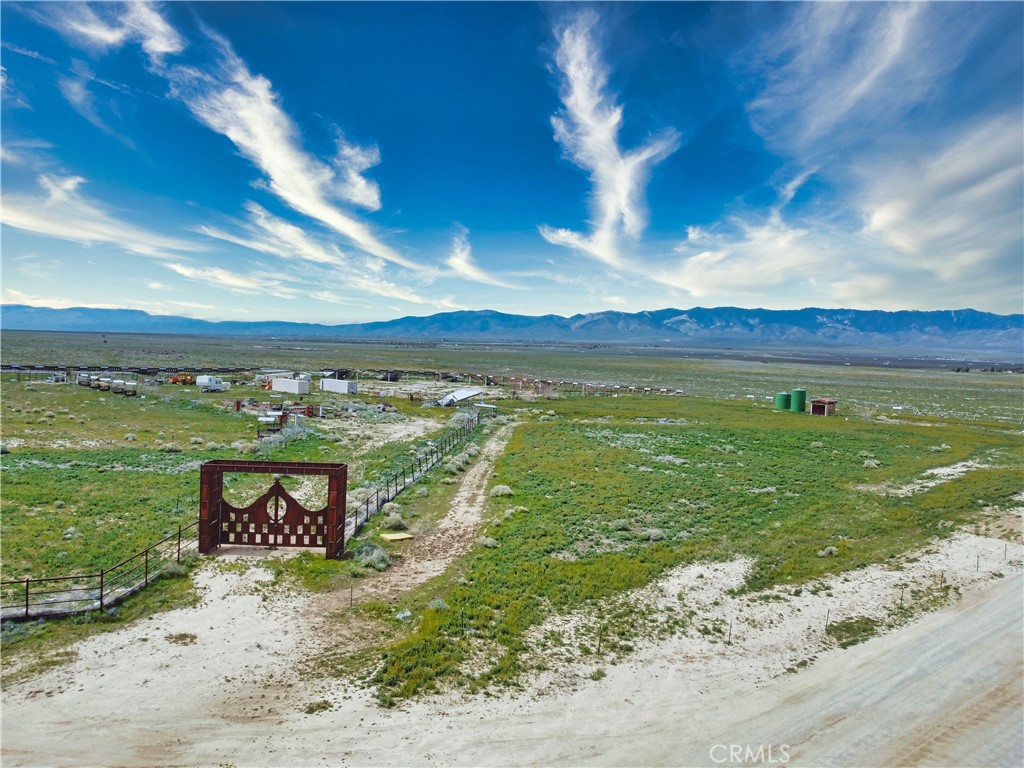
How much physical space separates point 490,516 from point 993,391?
105592 millimetres

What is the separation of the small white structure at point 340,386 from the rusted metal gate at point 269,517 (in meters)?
44.8

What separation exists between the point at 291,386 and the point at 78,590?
1901 inches

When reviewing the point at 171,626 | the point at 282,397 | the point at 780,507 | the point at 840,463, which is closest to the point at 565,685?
the point at 171,626

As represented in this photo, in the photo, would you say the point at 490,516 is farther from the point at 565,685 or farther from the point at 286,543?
the point at 565,685

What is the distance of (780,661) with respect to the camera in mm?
11273

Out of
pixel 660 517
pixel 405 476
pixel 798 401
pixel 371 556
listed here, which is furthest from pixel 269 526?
pixel 798 401

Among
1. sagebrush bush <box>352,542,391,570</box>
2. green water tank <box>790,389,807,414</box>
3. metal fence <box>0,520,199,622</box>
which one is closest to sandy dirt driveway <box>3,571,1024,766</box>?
metal fence <box>0,520,199,622</box>

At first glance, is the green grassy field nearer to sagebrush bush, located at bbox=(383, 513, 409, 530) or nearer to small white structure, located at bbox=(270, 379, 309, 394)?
sagebrush bush, located at bbox=(383, 513, 409, 530)

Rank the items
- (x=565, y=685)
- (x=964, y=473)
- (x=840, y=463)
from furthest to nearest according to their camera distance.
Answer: (x=840, y=463)
(x=964, y=473)
(x=565, y=685)

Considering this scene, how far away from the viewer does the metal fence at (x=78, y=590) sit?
11805mm

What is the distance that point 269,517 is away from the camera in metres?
16.1

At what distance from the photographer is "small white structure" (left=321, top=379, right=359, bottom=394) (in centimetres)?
6029

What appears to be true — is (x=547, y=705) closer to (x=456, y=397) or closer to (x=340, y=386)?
(x=456, y=397)

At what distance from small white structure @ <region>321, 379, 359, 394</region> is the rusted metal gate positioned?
1762 inches
